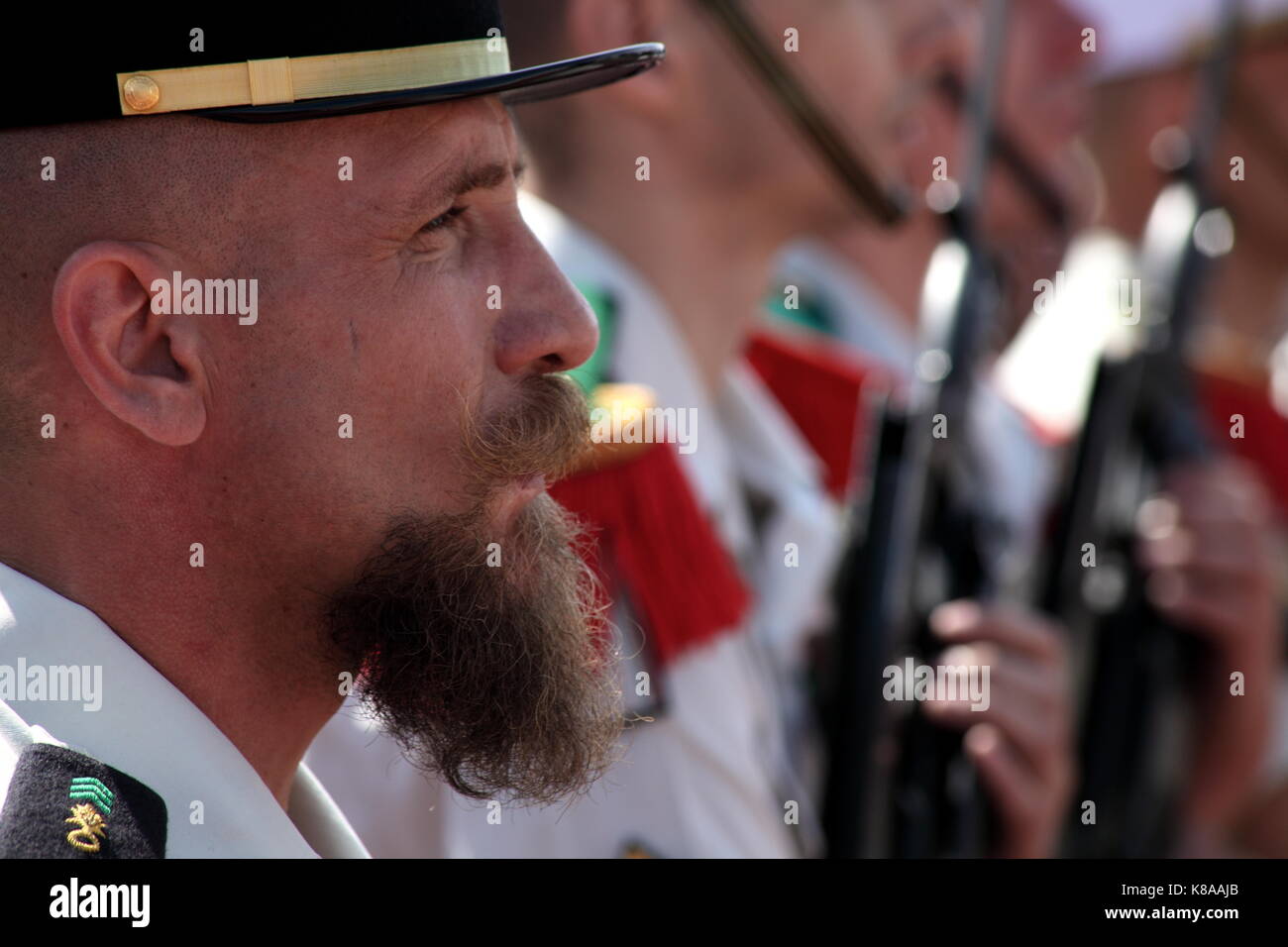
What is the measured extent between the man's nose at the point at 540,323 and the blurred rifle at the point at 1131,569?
157 cm

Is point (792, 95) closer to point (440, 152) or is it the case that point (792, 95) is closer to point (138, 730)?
point (440, 152)

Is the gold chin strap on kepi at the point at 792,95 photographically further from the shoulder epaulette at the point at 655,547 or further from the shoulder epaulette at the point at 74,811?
the shoulder epaulette at the point at 74,811

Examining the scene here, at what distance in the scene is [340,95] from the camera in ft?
3.52

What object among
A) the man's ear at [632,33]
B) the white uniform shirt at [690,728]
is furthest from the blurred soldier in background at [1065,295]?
the white uniform shirt at [690,728]

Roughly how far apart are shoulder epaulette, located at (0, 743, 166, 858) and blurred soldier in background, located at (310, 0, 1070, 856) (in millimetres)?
714

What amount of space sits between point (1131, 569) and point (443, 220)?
6.27 ft

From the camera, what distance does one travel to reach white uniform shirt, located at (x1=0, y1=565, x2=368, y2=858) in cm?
96

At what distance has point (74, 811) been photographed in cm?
89

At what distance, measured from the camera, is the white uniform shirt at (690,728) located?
65.4 inches

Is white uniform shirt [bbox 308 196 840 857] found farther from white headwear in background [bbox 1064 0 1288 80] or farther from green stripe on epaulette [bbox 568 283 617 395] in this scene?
white headwear in background [bbox 1064 0 1288 80]

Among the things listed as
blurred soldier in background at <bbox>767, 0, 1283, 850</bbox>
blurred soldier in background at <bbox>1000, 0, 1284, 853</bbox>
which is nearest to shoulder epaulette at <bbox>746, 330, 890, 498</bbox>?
blurred soldier in background at <bbox>767, 0, 1283, 850</bbox>
